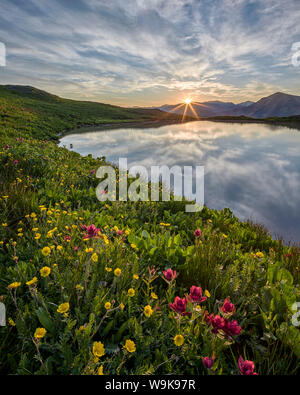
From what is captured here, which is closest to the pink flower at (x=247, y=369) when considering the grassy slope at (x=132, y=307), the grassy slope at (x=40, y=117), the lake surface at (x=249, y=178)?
the grassy slope at (x=132, y=307)

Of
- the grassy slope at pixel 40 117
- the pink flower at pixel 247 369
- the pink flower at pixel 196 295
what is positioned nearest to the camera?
the pink flower at pixel 247 369

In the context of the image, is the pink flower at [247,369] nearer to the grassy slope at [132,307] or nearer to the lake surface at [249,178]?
the grassy slope at [132,307]

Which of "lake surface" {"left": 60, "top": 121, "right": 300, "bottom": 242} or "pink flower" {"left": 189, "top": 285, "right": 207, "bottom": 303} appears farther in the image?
"lake surface" {"left": 60, "top": 121, "right": 300, "bottom": 242}

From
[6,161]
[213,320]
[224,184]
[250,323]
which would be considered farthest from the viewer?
[224,184]

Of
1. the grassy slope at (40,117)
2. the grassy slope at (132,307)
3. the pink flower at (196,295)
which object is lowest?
the grassy slope at (132,307)

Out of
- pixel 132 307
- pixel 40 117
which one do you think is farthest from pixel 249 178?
pixel 40 117

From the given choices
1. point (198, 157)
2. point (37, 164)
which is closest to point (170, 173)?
point (198, 157)

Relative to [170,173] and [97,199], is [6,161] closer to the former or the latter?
[97,199]

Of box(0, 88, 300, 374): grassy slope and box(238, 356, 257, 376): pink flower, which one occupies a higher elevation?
box(238, 356, 257, 376): pink flower

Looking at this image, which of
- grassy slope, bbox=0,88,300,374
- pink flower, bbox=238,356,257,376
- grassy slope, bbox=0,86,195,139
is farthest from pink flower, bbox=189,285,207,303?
grassy slope, bbox=0,86,195,139

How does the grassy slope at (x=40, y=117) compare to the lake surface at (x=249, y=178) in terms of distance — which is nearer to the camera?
the lake surface at (x=249, y=178)

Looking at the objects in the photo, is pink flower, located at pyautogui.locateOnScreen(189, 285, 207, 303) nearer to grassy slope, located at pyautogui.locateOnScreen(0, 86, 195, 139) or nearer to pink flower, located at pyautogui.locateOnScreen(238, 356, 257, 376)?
pink flower, located at pyautogui.locateOnScreen(238, 356, 257, 376)
